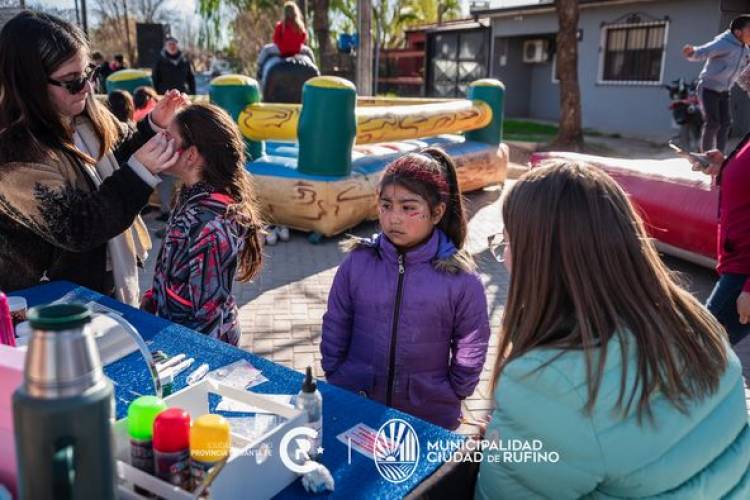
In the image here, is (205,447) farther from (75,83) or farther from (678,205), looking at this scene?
(678,205)

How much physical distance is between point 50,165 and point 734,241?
2557 mm

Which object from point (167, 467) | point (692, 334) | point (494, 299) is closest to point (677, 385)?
point (692, 334)

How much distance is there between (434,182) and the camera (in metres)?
2.33

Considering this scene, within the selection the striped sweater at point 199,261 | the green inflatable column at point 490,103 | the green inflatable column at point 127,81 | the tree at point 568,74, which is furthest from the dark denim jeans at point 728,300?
the tree at point 568,74

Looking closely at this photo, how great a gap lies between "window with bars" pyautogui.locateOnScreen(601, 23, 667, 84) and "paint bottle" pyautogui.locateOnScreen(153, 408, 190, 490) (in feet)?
53.8

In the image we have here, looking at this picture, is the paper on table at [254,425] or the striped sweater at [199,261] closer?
the paper on table at [254,425]

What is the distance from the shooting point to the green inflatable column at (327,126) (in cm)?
575

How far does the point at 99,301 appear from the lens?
2268 mm

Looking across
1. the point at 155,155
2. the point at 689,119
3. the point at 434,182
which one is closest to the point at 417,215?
the point at 434,182

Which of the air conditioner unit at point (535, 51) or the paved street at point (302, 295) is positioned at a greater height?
the air conditioner unit at point (535, 51)

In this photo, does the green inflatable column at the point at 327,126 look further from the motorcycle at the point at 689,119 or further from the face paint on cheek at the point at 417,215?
the motorcycle at the point at 689,119

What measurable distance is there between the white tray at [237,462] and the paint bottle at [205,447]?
26 millimetres

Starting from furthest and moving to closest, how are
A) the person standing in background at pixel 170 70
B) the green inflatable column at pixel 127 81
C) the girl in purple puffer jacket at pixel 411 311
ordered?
the person standing in background at pixel 170 70 < the green inflatable column at pixel 127 81 < the girl in purple puffer jacket at pixel 411 311

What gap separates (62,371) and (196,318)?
1.51m
